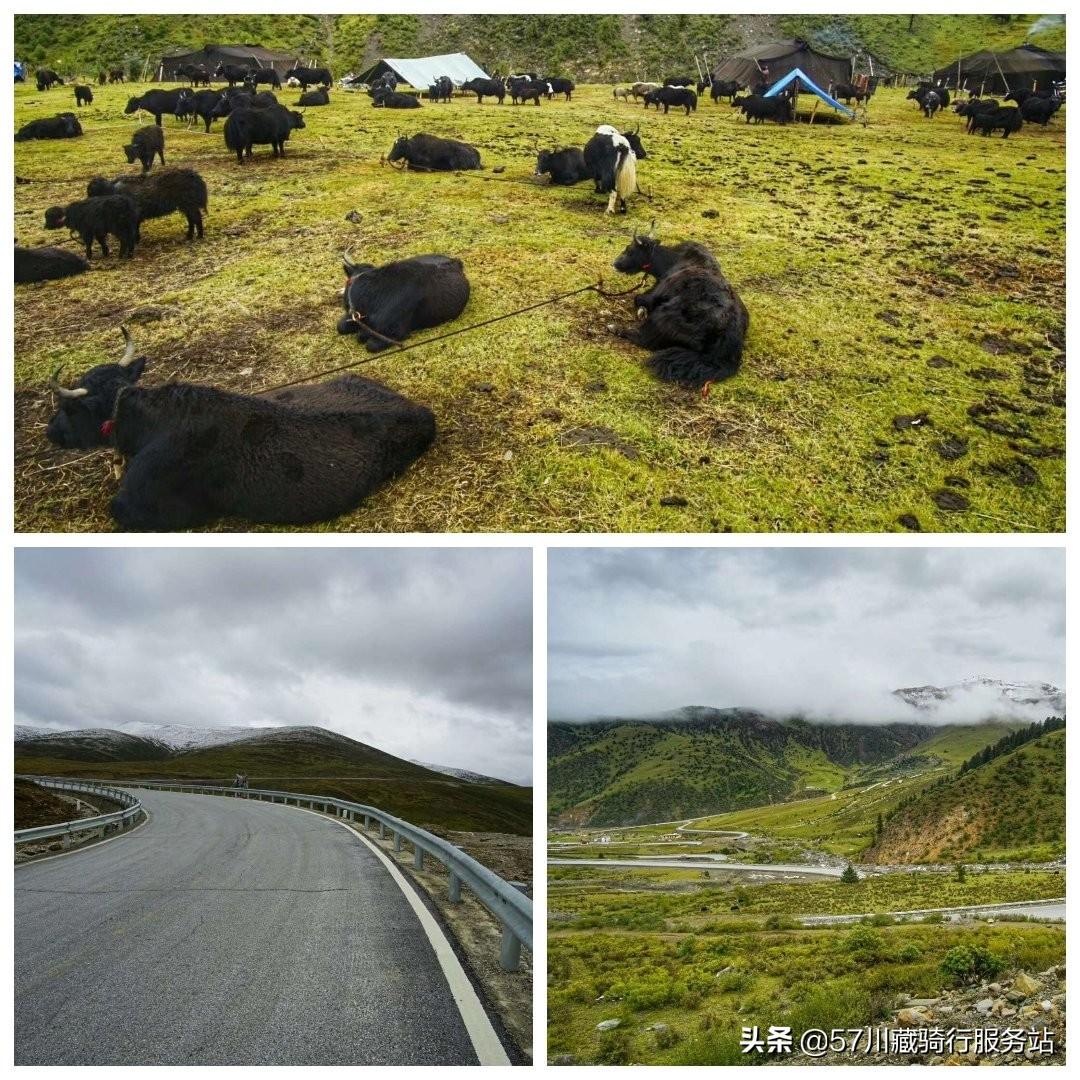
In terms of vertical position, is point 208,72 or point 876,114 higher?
point 208,72

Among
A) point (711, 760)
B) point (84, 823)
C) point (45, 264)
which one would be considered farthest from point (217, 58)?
point (711, 760)

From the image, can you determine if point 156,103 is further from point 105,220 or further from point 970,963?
point 970,963

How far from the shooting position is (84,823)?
7324 millimetres

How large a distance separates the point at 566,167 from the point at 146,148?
6856 millimetres

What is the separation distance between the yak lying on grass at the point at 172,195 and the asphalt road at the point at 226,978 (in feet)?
25.4

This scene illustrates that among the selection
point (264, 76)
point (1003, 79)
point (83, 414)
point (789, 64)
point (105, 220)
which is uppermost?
point (789, 64)

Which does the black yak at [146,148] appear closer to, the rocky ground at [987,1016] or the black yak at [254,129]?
the black yak at [254,129]

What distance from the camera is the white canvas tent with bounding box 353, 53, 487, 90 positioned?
74.1ft

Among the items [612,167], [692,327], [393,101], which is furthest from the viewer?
[393,101]

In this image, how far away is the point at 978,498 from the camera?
545cm

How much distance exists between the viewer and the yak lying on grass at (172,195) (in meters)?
9.43

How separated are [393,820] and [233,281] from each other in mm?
5787
